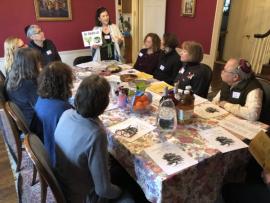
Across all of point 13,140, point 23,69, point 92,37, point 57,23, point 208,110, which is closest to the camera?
point 208,110

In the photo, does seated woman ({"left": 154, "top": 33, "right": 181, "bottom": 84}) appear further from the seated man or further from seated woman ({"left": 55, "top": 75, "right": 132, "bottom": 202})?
seated woman ({"left": 55, "top": 75, "right": 132, "bottom": 202})

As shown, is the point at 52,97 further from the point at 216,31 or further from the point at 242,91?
the point at 216,31

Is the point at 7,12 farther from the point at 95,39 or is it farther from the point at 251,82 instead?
the point at 251,82

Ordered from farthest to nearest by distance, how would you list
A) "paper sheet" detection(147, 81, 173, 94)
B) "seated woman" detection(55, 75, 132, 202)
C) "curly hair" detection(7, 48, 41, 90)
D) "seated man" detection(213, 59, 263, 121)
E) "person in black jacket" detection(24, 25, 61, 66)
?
"person in black jacket" detection(24, 25, 61, 66) < "paper sheet" detection(147, 81, 173, 94) < "curly hair" detection(7, 48, 41, 90) < "seated man" detection(213, 59, 263, 121) < "seated woman" detection(55, 75, 132, 202)

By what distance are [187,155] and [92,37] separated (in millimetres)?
2533

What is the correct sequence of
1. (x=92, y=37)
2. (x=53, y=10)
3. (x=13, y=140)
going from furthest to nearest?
(x=53, y=10) < (x=92, y=37) < (x=13, y=140)

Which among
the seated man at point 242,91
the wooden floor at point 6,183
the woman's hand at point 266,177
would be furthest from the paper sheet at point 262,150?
the wooden floor at point 6,183

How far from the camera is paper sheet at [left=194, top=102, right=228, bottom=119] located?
5.51 ft

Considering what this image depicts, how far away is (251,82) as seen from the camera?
1.74 m

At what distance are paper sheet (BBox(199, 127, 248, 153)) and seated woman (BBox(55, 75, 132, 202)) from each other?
621mm

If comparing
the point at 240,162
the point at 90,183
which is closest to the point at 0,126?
the point at 90,183

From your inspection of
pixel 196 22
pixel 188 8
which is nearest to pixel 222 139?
pixel 196 22

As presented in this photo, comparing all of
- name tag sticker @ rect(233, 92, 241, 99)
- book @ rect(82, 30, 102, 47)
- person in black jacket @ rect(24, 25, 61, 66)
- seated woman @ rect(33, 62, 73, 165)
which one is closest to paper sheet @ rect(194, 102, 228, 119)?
name tag sticker @ rect(233, 92, 241, 99)

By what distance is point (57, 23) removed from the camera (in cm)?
396
